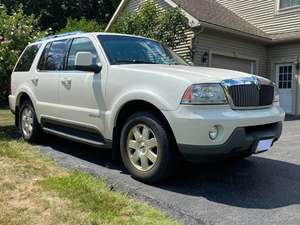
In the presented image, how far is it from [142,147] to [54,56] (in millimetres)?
2642

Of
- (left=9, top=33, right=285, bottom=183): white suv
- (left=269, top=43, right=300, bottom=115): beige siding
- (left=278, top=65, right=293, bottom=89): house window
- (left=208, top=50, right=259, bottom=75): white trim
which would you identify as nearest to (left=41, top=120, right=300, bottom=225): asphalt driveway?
(left=9, top=33, right=285, bottom=183): white suv

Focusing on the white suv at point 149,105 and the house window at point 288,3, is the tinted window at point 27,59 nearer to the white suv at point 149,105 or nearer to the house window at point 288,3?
the white suv at point 149,105

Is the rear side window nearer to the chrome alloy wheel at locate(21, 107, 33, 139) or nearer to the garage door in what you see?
the chrome alloy wheel at locate(21, 107, 33, 139)

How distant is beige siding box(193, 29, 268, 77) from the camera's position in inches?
625

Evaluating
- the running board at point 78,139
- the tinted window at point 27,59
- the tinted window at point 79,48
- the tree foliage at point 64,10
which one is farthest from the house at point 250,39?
the tree foliage at point 64,10

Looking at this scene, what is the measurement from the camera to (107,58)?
6141 mm

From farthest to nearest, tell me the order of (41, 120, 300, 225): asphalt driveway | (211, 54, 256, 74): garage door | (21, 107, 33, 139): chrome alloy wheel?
(211, 54, 256, 74): garage door, (21, 107, 33, 139): chrome alloy wheel, (41, 120, 300, 225): asphalt driveway

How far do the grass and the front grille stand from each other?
5.17 feet

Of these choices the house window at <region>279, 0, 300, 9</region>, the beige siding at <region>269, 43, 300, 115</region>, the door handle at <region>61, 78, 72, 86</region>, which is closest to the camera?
the door handle at <region>61, 78, 72, 86</region>

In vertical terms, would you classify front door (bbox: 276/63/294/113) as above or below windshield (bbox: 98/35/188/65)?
below

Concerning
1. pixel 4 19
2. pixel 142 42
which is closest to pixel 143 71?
pixel 142 42

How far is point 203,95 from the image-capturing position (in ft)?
16.5

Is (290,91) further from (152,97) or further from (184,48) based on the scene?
(152,97)

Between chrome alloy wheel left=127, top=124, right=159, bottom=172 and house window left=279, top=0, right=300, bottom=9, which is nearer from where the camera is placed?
chrome alloy wheel left=127, top=124, right=159, bottom=172
